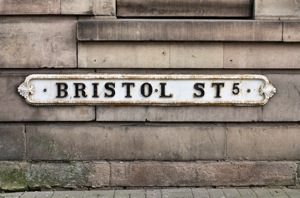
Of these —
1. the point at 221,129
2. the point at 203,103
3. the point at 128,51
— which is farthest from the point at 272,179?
the point at 128,51

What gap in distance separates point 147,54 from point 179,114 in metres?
1.03

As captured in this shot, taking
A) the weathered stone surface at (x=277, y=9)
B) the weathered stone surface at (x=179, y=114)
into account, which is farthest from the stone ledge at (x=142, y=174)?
the weathered stone surface at (x=277, y=9)

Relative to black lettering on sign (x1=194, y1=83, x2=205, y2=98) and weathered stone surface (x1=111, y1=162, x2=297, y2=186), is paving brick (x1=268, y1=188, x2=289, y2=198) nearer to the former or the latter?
weathered stone surface (x1=111, y1=162, x2=297, y2=186)

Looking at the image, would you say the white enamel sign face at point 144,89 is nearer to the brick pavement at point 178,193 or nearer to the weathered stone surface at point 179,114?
the weathered stone surface at point 179,114

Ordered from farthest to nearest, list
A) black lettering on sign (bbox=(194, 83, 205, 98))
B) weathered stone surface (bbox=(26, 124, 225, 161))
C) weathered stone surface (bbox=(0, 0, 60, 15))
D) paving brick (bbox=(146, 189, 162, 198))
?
weathered stone surface (bbox=(26, 124, 225, 161))
black lettering on sign (bbox=(194, 83, 205, 98))
weathered stone surface (bbox=(0, 0, 60, 15))
paving brick (bbox=(146, 189, 162, 198))

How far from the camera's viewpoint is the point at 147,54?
5.98 meters

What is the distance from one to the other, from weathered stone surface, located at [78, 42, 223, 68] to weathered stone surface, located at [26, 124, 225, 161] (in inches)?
36.9

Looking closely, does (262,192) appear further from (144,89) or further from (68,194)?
(68,194)

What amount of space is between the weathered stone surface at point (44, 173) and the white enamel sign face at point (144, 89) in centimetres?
96

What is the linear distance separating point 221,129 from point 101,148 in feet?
6.08

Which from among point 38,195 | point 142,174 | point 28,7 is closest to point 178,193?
point 142,174

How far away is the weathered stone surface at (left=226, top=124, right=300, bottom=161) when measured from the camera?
6.11 m

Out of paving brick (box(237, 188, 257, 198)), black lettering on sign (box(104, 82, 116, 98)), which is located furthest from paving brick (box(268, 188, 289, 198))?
black lettering on sign (box(104, 82, 116, 98))

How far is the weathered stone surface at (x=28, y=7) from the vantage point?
588cm
